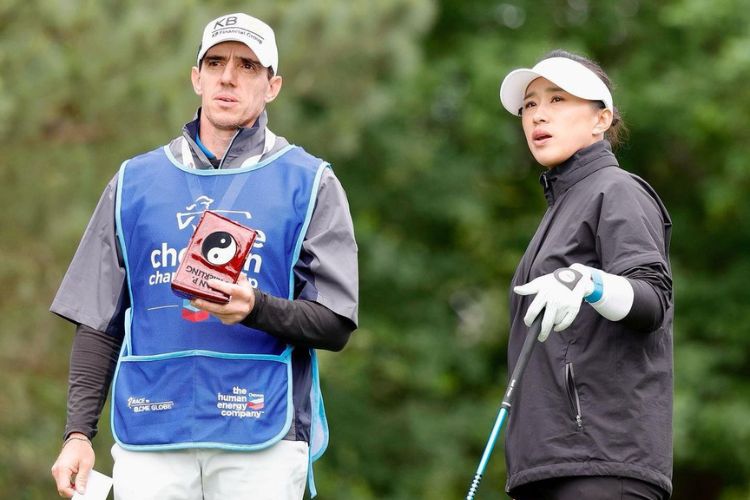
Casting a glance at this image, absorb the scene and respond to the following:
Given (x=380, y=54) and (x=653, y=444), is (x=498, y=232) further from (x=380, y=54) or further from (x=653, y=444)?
(x=653, y=444)

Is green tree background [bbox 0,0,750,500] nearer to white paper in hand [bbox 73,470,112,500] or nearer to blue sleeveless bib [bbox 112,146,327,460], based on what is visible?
blue sleeveless bib [bbox 112,146,327,460]

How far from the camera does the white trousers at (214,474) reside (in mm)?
4336

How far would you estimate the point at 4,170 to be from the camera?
12.0m

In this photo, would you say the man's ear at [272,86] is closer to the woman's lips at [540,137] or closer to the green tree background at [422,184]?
the woman's lips at [540,137]

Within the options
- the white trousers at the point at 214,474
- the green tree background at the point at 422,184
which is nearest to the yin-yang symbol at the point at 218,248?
the white trousers at the point at 214,474

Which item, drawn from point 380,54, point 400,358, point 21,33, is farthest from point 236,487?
point 400,358

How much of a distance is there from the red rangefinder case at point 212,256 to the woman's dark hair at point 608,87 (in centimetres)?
125

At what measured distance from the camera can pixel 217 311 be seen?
13.8 ft

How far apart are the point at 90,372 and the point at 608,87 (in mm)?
1904

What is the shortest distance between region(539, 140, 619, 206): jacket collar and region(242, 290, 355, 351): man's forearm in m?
0.80

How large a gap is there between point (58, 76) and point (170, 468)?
7.36 metres

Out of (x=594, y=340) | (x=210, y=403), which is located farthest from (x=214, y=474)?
(x=594, y=340)

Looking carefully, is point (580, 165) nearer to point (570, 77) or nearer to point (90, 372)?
point (570, 77)

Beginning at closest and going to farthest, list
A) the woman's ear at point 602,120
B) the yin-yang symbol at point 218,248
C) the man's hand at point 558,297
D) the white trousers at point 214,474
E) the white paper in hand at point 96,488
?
1. the man's hand at point 558,297
2. the yin-yang symbol at point 218,248
3. the white trousers at point 214,474
4. the white paper in hand at point 96,488
5. the woman's ear at point 602,120
